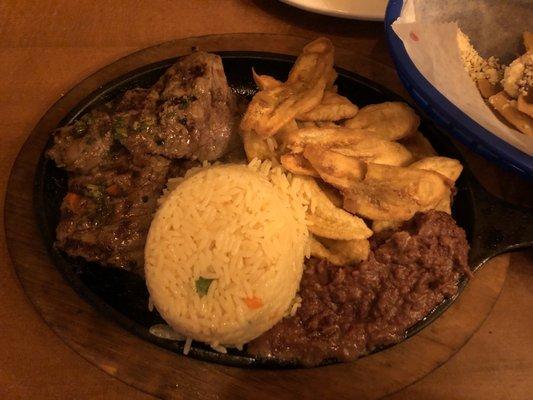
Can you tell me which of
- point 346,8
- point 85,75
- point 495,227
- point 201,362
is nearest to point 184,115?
point 85,75

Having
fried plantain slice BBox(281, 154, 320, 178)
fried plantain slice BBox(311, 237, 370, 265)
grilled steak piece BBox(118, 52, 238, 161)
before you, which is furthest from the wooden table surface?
fried plantain slice BBox(281, 154, 320, 178)

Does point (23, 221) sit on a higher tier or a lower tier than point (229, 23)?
lower

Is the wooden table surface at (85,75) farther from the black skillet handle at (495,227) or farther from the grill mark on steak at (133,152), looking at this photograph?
the grill mark on steak at (133,152)

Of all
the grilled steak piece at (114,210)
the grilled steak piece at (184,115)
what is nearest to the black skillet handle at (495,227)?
the grilled steak piece at (184,115)

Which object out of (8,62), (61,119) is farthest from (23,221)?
(8,62)

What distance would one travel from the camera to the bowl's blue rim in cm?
191

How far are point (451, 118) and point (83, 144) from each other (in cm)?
159

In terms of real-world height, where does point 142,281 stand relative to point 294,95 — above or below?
below

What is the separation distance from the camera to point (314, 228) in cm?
194

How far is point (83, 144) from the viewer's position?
2072 millimetres

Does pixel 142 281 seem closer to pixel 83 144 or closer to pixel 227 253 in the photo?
pixel 227 253

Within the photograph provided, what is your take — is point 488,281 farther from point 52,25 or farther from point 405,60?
point 52,25

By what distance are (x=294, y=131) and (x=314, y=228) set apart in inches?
16.6

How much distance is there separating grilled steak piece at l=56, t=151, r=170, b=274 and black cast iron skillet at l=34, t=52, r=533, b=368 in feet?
0.22
